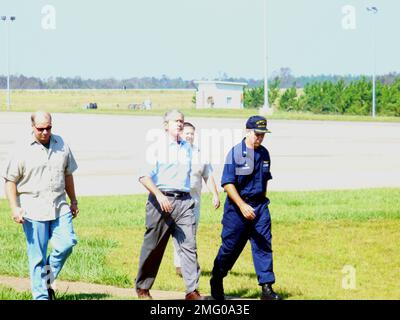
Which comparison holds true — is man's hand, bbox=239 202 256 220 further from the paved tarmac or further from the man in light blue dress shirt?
the paved tarmac

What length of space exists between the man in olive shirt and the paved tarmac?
851mm

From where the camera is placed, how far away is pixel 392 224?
53.1 ft

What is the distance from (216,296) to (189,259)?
1.94 feet

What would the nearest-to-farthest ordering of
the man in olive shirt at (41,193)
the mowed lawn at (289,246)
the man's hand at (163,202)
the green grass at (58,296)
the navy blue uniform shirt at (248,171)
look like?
1. the man in olive shirt at (41,193)
2. the man's hand at (163,202)
3. the navy blue uniform shirt at (248,171)
4. the green grass at (58,296)
5. the mowed lawn at (289,246)

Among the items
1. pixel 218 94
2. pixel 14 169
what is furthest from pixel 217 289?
pixel 218 94

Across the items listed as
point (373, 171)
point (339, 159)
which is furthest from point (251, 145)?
point (339, 159)

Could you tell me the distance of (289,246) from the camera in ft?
46.0

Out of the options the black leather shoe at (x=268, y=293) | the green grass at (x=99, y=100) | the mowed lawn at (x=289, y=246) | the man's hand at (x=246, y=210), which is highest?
the man's hand at (x=246, y=210)

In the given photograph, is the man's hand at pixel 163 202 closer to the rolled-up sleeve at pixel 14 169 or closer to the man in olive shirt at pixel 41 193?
the man in olive shirt at pixel 41 193

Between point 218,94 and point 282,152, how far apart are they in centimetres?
4297

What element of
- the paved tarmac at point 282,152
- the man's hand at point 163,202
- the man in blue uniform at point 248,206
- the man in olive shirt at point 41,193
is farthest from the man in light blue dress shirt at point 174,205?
the man in olive shirt at point 41,193

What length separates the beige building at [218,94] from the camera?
75562 millimetres

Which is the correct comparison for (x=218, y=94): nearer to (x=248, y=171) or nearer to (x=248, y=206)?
(x=248, y=171)

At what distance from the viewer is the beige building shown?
248 feet
